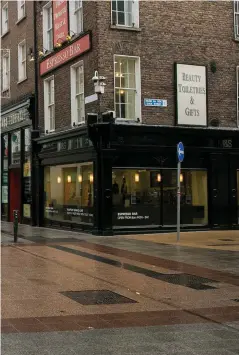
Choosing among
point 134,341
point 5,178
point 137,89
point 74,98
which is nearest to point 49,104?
point 74,98

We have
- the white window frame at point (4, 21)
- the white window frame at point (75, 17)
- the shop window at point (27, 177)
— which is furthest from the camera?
the white window frame at point (4, 21)

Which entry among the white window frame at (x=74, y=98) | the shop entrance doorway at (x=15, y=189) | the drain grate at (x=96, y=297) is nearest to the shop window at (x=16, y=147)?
the shop entrance doorway at (x=15, y=189)

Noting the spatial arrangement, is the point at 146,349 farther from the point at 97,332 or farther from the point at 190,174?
the point at 190,174

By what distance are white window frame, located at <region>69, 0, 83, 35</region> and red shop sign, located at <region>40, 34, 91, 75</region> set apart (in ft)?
1.99

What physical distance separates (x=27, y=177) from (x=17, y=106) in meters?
3.72

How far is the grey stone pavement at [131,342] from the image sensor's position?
5609 millimetres

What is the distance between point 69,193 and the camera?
21625mm

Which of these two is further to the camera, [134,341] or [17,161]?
[17,161]

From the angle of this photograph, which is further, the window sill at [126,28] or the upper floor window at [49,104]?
the upper floor window at [49,104]

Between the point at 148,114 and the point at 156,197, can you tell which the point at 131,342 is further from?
the point at 148,114

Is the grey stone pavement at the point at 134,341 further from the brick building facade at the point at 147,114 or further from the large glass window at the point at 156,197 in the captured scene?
the large glass window at the point at 156,197

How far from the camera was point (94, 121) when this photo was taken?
60.7 ft

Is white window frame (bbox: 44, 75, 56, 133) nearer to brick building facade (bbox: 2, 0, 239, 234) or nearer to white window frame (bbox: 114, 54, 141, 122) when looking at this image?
brick building facade (bbox: 2, 0, 239, 234)

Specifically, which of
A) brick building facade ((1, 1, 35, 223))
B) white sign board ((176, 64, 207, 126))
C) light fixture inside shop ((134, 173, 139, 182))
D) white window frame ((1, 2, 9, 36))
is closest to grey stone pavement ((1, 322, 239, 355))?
light fixture inside shop ((134, 173, 139, 182))
